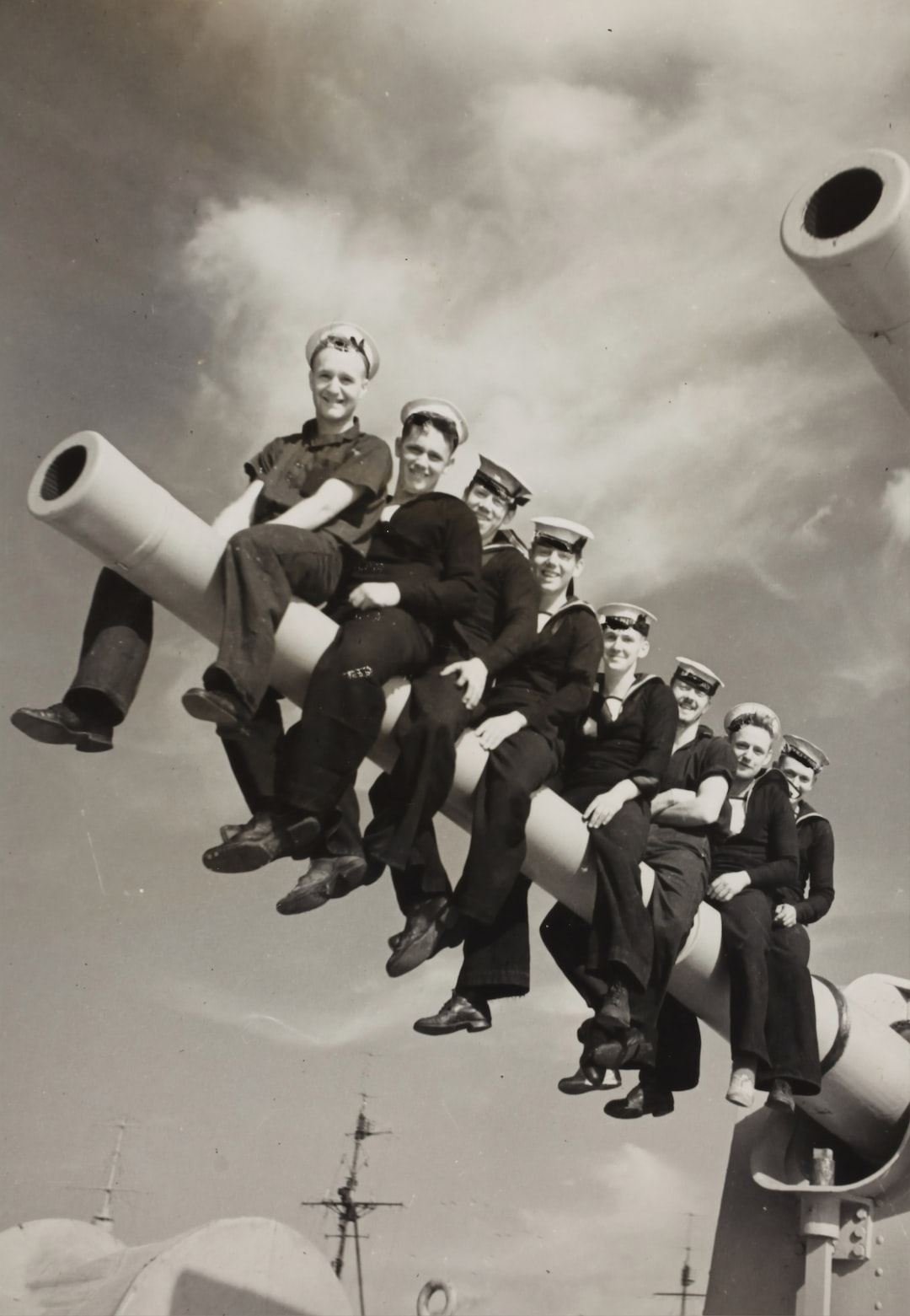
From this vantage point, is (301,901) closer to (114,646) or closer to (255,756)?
(255,756)

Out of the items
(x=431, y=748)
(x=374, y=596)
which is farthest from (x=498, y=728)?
(x=374, y=596)

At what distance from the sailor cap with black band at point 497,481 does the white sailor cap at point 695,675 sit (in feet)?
4.52

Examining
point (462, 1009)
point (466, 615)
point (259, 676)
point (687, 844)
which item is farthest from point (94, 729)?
point (687, 844)

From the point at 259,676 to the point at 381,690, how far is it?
1.69ft

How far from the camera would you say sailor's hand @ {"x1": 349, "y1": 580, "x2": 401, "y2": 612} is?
204 inches

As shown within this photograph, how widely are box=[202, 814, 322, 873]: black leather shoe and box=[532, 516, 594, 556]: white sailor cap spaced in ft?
6.12

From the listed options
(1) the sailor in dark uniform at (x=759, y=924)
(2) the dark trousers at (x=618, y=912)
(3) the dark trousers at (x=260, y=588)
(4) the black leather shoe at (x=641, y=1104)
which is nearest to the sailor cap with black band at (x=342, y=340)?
(3) the dark trousers at (x=260, y=588)

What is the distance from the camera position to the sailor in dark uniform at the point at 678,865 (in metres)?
6.23

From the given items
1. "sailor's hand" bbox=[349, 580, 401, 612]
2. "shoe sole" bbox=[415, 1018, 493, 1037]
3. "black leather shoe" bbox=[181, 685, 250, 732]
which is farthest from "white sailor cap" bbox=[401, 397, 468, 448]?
"shoe sole" bbox=[415, 1018, 493, 1037]

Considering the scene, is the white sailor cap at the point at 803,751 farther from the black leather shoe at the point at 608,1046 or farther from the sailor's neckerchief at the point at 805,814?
the black leather shoe at the point at 608,1046

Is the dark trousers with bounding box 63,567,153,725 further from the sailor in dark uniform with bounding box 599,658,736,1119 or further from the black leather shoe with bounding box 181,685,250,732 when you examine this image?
the sailor in dark uniform with bounding box 599,658,736,1119

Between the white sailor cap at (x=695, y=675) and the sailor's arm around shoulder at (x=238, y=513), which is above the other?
the white sailor cap at (x=695, y=675)

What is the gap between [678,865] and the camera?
21.4 ft

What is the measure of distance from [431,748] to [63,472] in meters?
1.49
